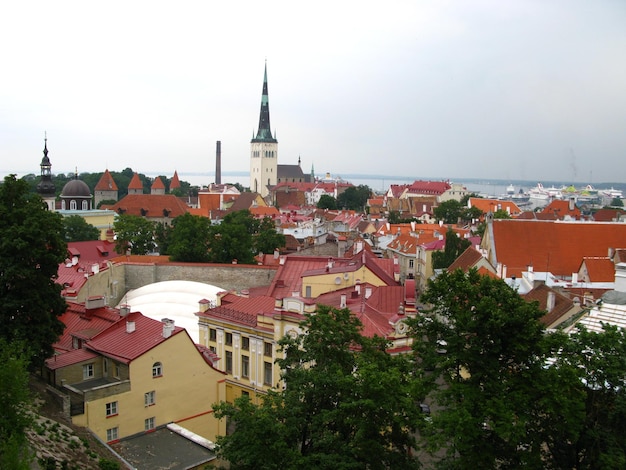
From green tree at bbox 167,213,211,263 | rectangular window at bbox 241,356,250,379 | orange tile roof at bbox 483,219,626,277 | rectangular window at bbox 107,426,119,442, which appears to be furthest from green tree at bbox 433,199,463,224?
rectangular window at bbox 107,426,119,442

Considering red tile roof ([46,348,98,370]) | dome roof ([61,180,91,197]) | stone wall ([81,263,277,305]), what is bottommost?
stone wall ([81,263,277,305])

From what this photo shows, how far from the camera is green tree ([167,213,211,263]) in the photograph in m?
46.8

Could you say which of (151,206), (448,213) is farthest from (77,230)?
(448,213)

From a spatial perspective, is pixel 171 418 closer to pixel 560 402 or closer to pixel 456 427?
pixel 456 427

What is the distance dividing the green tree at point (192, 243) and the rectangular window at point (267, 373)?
22619mm

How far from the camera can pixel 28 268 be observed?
1919 centimetres

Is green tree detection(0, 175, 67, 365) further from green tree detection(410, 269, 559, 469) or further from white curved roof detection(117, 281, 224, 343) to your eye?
green tree detection(410, 269, 559, 469)

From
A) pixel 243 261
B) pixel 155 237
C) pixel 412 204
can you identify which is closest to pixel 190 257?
pixel 243 261

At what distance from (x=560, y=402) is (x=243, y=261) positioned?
37.6 meters

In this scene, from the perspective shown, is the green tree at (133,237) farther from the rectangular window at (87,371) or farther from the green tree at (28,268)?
the rectangular window at (87,371)

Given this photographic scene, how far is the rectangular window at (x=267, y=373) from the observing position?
25.5m

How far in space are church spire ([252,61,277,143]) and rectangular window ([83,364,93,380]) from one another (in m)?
135

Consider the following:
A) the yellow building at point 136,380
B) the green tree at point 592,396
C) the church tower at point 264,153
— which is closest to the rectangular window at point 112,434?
the yellow building at point 136,380

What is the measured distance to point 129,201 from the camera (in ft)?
306
